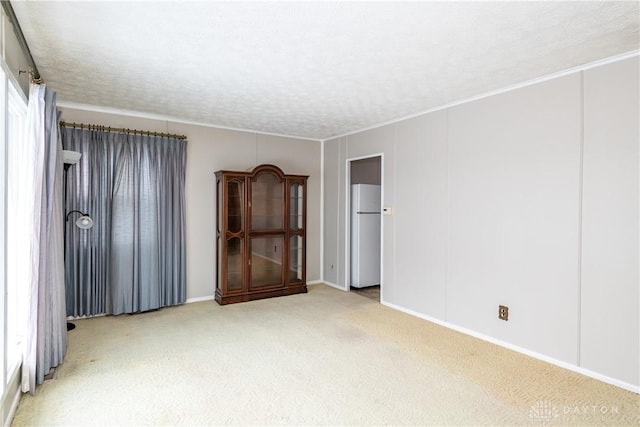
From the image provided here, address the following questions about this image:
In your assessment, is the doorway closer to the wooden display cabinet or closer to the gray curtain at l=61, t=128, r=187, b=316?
the wooden display cabinet

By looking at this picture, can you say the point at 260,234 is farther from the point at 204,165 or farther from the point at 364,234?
the point at 364,234

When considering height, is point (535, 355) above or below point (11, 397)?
below

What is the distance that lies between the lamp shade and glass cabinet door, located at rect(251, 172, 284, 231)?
1.85 m

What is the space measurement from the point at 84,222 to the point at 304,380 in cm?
274

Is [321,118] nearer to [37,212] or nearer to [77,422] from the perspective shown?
[37,212]

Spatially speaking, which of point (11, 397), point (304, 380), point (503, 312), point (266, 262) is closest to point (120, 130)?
point (266, 262)

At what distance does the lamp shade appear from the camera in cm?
367

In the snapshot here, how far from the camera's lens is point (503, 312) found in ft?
11.0

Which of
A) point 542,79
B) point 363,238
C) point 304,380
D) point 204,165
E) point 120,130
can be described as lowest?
point 304,380

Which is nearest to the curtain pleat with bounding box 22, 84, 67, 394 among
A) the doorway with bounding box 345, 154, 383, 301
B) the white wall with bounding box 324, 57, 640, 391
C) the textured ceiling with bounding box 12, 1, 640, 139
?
the textured ceiling with bounding box 12, 1, 640, 139

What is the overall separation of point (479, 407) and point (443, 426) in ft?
1.19

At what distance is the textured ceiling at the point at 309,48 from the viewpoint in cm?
205

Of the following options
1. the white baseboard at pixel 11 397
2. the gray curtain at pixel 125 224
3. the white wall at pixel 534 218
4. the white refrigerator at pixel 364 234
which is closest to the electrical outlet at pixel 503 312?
the white wall at pixel 534 218

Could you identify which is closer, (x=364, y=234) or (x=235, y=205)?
(x=235, y=205)
